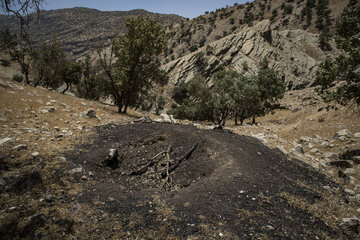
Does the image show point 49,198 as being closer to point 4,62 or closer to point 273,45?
point 273,45

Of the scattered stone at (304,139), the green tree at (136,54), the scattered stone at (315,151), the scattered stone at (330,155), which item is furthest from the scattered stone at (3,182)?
the scattered stone at (304,139)

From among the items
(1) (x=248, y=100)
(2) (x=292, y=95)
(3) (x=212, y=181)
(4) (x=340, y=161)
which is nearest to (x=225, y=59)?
(2) (x=292, y=95)

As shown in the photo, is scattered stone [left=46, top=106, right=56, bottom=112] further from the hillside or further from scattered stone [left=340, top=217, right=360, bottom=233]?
scattered stone [left=340, top=217, right=360, bottom=233]

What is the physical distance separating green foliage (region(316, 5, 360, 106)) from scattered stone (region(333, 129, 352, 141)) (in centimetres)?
245

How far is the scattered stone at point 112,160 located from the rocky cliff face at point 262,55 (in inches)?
2056

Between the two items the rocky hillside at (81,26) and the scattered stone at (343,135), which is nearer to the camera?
the scattered stone at (343,135)

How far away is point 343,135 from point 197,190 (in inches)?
430

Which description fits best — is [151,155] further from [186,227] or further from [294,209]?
[294,209]

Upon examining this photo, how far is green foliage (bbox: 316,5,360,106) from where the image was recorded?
29.0ft

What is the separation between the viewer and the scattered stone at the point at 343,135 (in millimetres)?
11430

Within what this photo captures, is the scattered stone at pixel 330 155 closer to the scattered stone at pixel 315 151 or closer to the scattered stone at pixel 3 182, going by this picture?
the scattered stone at pixel 315 151

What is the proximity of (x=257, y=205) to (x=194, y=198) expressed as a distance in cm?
177

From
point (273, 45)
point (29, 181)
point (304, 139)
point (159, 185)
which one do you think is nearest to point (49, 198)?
point (29, 181)

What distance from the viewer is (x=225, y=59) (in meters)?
58.0
